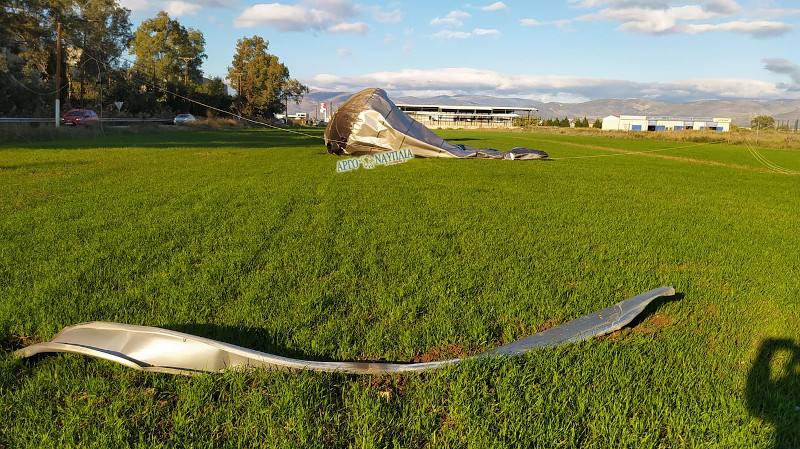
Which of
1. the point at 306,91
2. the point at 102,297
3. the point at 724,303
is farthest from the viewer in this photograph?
the point at 306,91

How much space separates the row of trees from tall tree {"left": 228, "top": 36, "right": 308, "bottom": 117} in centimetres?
15

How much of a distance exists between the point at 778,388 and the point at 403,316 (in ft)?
7.04

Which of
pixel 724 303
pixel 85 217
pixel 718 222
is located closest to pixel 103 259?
pixel 85 217

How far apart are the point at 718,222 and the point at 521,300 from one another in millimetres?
5302

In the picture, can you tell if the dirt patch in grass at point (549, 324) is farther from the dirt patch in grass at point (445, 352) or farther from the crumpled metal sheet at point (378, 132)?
the crumpled metal sheet at point (378, 132)

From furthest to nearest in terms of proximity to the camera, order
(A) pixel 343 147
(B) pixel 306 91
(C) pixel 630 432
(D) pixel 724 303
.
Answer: (B) pixel 306 91 < (A) pixel 343 147 < (D) pixel 724 303 < (C) pixel 630 432

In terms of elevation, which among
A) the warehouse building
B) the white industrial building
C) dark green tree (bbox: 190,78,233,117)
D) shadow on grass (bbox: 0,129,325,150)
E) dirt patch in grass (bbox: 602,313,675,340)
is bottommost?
dirt patch in grass (bbox: 602,313,675,340)

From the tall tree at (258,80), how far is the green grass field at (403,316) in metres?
66.3

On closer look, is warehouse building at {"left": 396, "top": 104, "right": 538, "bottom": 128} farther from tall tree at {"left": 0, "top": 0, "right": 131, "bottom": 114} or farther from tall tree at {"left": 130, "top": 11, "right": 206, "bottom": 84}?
tall tree at {"left": 0, "top": 0, "right": 131, "bottom": 114}

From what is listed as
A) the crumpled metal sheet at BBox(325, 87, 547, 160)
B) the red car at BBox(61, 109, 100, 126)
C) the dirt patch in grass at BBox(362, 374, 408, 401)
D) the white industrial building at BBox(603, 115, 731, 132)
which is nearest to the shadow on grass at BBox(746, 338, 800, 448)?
the dirt patch in grass at BBox(362, 374, 408, 401)

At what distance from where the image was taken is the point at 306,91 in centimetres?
8238

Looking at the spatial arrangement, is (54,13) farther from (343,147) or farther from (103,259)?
(103,259)

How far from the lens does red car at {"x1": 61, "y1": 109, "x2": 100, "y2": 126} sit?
104ft

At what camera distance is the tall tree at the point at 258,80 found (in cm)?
7006
